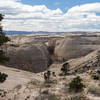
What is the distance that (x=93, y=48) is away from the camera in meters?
58.8

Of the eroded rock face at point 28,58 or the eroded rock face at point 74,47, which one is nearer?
the eroded rock face at point 28,58

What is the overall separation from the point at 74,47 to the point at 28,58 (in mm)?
11873

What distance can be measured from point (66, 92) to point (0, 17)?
23.9 feet

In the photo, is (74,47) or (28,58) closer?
(28,58)

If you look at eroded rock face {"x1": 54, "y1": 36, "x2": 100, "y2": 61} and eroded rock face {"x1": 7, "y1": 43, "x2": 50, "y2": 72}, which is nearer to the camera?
eroded rock face {"x1": 7, "y1": 43, "x2": 50, "y2": 72}

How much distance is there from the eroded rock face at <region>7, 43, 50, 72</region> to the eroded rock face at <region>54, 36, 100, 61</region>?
389 cm

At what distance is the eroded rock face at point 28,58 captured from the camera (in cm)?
5200

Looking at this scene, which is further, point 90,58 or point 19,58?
point 19,58

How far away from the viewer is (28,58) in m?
54.0

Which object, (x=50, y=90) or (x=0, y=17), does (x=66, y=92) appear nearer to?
(x=50, y=90)

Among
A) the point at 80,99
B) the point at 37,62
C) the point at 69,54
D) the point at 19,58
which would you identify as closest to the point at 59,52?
the point at 69,54

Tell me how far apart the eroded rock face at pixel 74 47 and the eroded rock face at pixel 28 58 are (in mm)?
3889

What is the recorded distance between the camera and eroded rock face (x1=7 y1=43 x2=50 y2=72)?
2047 inches

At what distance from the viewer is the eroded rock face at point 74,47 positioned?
57.7 metres
